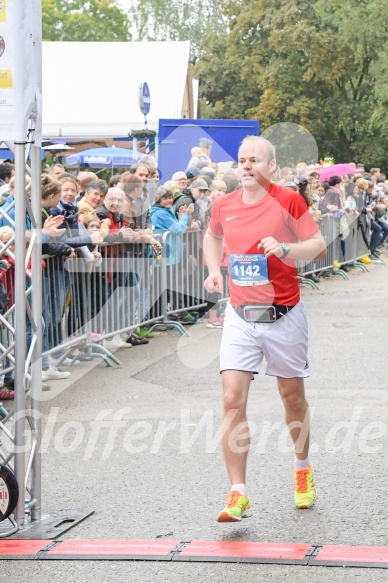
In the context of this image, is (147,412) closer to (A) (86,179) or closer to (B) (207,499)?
(B) (207,499)

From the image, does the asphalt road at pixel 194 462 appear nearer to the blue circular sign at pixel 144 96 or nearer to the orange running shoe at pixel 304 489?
the orange running shoe at pixel 304 489

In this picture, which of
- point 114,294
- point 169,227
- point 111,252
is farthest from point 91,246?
point 169,227

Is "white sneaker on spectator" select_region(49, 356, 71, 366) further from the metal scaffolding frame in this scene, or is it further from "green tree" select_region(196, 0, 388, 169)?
"green tree" select_region(196, 0, 388, 169)

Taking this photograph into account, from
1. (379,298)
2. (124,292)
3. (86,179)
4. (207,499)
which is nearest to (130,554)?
(207,499)

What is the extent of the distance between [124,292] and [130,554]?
6832mm

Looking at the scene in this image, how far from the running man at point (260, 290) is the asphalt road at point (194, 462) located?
34cm

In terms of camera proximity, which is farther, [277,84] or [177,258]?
[277,84]

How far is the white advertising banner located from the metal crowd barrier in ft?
9.95

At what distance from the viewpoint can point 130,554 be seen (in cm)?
538

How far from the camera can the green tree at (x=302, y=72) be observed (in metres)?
55.1

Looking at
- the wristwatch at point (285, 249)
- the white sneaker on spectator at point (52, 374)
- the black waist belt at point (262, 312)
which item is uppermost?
the wristwatch at point (285, 249)

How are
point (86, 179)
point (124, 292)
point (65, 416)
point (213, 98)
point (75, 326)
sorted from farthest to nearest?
point (213, 98), point (86, 179), point (124, 292), point (75, 326), point (65, 416)

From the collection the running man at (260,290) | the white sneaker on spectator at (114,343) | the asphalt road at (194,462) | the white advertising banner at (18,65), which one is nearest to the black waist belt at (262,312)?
the running man at (260,290)

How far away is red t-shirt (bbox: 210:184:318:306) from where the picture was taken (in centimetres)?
600
